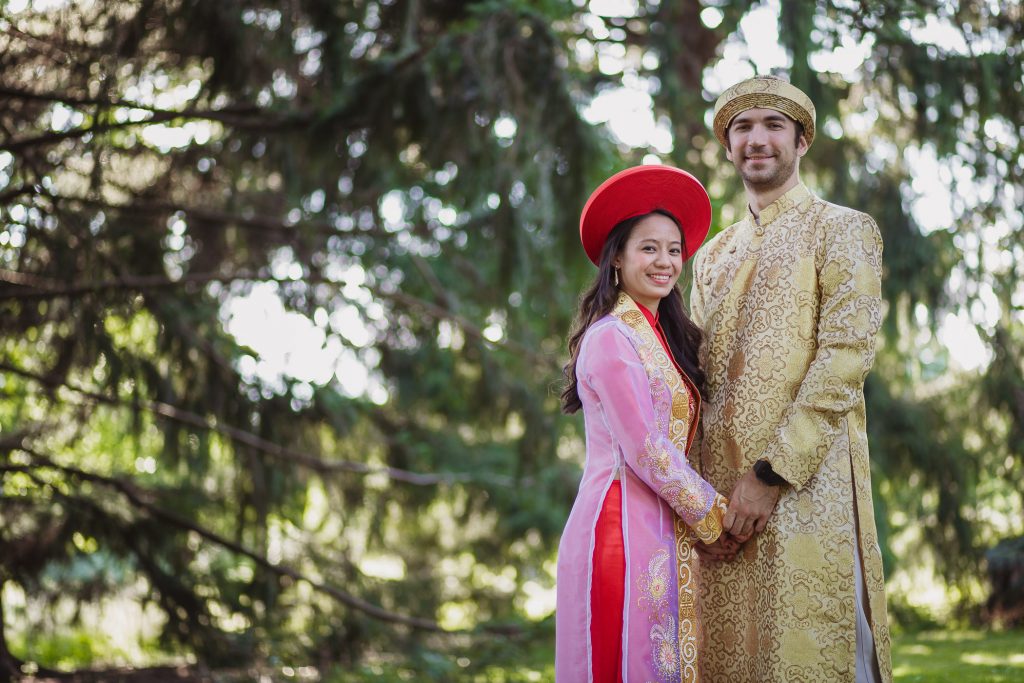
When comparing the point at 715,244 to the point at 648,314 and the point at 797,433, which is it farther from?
the point at 797,433

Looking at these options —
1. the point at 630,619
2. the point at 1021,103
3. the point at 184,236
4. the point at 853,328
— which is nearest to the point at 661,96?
the point at 1021,103

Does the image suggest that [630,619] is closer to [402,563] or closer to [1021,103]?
[1021,103]

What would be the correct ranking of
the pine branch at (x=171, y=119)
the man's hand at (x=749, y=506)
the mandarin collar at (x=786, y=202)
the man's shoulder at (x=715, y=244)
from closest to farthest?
the man's hand at (x=749, y=506), the mandarin collar at (x=786, y=202), the man's shoulder at (x=715, y=244), the pine branch at (x=171, y=119)

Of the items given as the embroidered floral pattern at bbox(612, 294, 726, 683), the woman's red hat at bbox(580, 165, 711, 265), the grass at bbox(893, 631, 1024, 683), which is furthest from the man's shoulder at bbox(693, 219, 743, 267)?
the grass at bbox(893, 631, 1024, 683)

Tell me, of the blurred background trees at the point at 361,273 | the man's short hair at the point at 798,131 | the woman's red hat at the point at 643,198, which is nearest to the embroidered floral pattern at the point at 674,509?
the woman's red hat at the point at 643,198

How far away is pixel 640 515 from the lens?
2.48m

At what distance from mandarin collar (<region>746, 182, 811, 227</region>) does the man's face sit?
0.04 meters

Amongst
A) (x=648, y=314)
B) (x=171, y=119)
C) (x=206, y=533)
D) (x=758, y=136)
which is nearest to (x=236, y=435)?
(x=206, y=533)

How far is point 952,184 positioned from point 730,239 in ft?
13.9

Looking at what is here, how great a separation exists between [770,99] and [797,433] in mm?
905

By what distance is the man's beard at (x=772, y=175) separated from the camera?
2740mm

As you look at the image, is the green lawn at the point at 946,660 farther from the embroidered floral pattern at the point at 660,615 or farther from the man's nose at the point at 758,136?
the man's nose at the point at 758,136

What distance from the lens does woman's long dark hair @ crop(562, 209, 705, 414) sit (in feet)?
8.84

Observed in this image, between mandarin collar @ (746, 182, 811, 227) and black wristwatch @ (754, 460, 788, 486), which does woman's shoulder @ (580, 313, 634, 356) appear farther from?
mandarin collar @ (746, 182, 811, 227)
